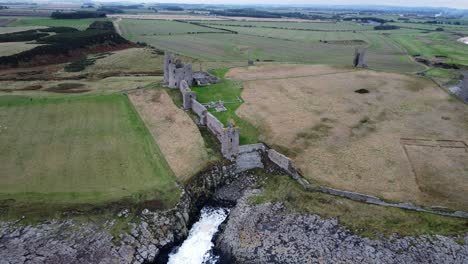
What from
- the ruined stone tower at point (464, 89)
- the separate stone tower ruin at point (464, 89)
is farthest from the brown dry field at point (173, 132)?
the ruined stone tower at point (464, 89)

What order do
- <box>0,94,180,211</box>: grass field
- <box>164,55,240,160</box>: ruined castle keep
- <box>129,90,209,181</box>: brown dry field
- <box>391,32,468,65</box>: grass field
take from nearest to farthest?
<box>0,94,180,211</box>: grass field < <box>129,90,209,181</box>: brown dry field < <box>164,55,240,160</box>: ruined castle keep < <box>391,32,468,65</box>: grass field

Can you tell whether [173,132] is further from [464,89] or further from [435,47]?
[435,47]

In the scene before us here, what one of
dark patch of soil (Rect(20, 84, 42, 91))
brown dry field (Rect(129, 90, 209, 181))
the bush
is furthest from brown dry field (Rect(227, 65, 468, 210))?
the bush

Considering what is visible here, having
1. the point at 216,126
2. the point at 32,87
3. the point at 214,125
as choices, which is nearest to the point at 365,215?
the point at 216,126

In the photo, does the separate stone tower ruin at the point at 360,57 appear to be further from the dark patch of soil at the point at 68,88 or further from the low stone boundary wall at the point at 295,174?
the dark patch of soil at the point at 68,88

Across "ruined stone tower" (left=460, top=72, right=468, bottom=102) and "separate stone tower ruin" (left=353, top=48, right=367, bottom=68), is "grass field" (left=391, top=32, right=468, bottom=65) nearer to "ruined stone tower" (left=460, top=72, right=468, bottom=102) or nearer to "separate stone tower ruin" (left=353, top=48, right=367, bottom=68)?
"ruined stone tower" (left=460, top=72, right=468, bottom=102)
